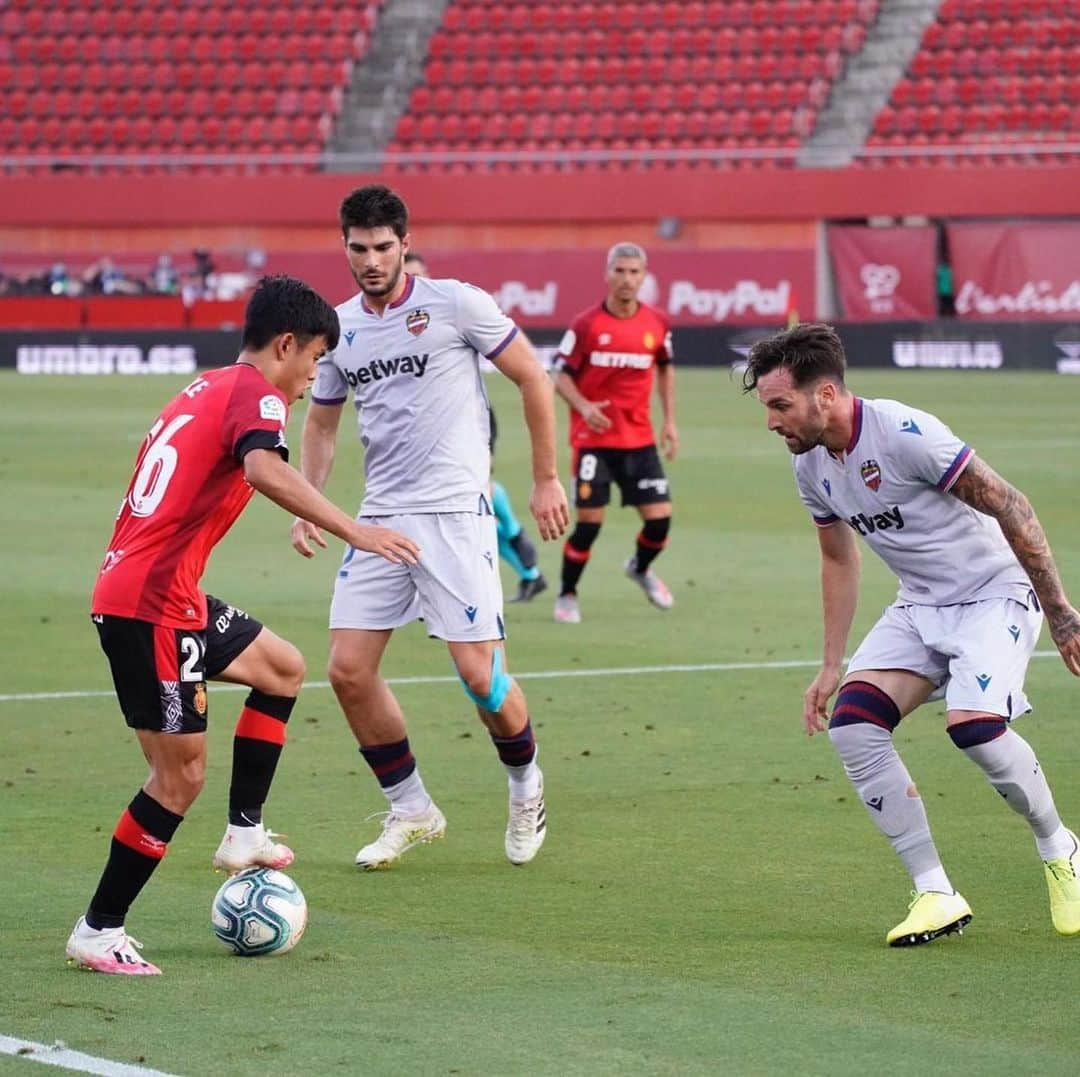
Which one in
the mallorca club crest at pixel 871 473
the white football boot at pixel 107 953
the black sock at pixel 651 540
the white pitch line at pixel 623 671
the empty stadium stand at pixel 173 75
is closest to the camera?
the white football boot at pixel 107 953

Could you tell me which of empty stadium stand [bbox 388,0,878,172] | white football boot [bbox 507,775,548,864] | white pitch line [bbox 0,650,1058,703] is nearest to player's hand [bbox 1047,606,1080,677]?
white football boot [bbox 507,775,548,864]

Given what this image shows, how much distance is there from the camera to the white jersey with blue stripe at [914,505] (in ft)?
20.5

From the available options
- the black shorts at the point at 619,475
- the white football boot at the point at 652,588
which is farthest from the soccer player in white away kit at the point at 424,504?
the black shorts at the point at 619,475

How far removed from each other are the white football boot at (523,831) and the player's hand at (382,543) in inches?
56.1

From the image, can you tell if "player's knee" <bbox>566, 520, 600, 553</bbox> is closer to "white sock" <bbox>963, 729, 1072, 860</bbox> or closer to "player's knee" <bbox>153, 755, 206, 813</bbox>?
"white sock" <bbox>963, 729, 1072, 860</bbox>

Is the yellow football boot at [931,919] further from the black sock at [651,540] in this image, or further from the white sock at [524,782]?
the black sock at [651,540]

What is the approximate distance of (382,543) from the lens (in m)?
6.25

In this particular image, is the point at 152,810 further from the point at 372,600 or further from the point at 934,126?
the point at 934,126

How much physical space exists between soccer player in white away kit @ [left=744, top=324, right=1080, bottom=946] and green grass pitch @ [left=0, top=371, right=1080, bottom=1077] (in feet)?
1.01

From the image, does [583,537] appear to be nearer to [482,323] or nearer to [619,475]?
[619,475]

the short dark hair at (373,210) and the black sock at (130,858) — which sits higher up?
the short dark hair at (373,210)

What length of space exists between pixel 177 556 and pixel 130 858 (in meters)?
0.82

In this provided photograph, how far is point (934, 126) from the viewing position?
40.1 metres

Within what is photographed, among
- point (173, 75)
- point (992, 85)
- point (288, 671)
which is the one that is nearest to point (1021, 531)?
point (288, 671)
